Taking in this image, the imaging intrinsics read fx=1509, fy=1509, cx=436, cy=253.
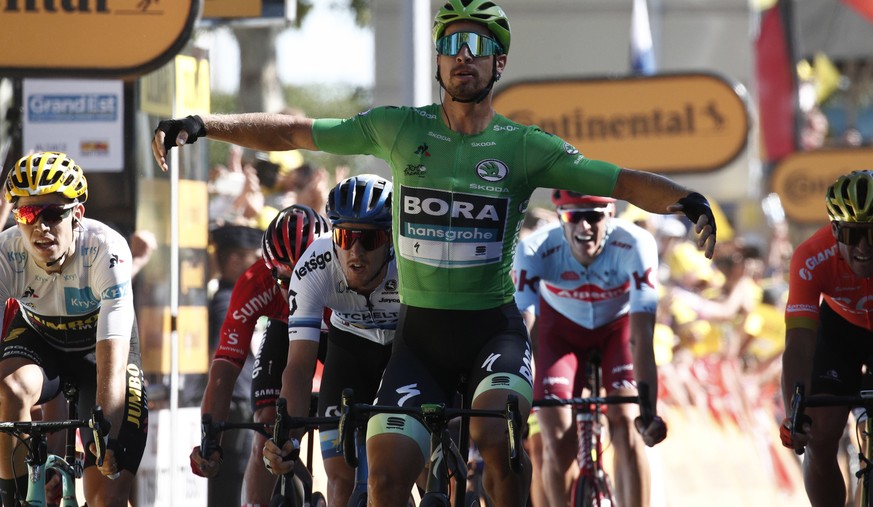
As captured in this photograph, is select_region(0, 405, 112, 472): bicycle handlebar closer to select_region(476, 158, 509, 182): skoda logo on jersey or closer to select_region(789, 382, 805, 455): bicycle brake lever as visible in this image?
select_region(476, 158, 509, 182): skoda logo on jersey

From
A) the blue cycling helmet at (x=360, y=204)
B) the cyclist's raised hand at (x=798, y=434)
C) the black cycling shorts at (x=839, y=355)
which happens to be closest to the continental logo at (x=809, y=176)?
the black cycling shorts at (x=839, y=355)

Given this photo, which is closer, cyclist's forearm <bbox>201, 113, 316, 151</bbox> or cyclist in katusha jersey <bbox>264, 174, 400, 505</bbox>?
cyclist's forearm <bbox>201, 113, 316, 151</bbox>

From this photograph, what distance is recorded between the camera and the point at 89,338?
796cm

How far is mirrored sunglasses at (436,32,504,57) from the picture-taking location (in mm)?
6473

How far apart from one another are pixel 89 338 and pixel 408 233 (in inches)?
89.1

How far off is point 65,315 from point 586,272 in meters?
3.45

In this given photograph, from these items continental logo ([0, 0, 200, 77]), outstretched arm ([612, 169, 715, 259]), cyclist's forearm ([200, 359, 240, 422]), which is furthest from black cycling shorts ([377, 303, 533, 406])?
continental logo ([0, 0, 200, 77])

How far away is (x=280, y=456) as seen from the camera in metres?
6.73

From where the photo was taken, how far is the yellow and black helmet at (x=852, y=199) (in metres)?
7.32

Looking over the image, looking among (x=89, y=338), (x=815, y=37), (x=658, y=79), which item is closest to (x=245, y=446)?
(x=89, y=338)

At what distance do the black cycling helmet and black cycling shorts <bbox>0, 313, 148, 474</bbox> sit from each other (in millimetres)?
862

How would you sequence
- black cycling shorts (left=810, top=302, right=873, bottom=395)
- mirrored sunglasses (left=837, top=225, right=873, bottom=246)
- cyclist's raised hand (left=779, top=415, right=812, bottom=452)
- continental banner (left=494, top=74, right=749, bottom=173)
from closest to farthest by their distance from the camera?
cyclist's raised hand (left=779, top=415, right=812, bottom=452) → mirrored sunglasses (left=837, top=225, right=873, bottom=246) → black cycling shorts (left=810, top=302, right=873, bottom=395) → continental banner (left=494, top=74, right=749, bottom=173)

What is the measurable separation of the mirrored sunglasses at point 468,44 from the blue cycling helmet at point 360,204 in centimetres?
100

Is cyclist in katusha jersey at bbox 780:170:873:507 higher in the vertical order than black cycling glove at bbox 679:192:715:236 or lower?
lower
